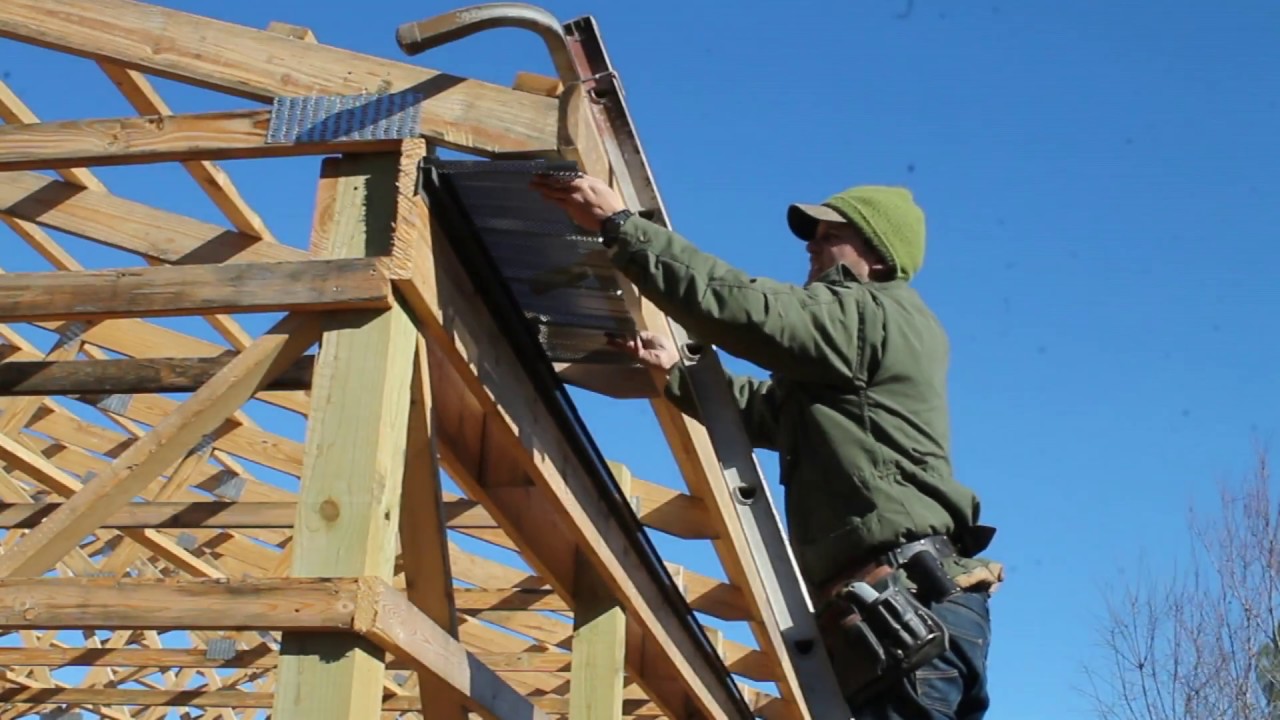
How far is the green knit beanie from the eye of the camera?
3.03 meters

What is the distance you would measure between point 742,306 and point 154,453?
1092mm

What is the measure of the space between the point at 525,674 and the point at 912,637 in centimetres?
644

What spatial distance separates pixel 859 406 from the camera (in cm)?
286

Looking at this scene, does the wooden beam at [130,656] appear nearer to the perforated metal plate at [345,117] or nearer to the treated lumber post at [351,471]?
the perforated metal plate at [345,117]

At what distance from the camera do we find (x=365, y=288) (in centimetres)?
227

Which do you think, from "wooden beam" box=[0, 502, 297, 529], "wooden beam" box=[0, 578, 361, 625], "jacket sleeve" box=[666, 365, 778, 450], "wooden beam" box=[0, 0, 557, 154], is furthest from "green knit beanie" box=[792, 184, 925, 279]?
"wooden beam" box=[0, 502, 297, 529]

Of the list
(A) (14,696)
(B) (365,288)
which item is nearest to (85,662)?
(A) (14,696)

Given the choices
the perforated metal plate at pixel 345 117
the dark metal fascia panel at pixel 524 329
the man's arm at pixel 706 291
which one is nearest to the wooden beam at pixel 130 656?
the dark metal fascia panel at pixel 524 329

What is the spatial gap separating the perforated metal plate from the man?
0.29m

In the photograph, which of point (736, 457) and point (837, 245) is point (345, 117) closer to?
point (837, 245)

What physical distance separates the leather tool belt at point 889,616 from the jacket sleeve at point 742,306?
425 millimetres

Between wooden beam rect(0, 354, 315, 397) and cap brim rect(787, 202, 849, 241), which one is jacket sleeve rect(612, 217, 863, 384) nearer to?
cap brim rect(787, 202, 849, 241)

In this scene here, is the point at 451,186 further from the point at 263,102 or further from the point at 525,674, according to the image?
the point at 525,674

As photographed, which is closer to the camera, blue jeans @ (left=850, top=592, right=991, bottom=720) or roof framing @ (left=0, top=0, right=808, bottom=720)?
roof framing @ (left=0, top=0, right=808, bottom=720)
